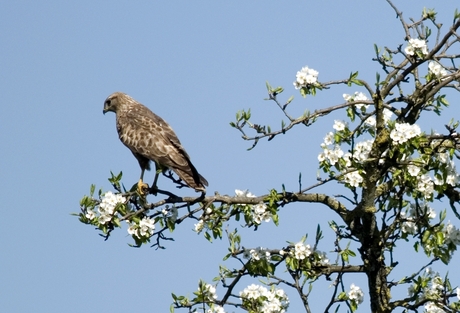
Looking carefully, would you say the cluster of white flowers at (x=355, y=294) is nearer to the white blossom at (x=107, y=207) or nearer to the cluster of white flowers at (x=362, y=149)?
the cluster of white flowers at (x=362, y=149)

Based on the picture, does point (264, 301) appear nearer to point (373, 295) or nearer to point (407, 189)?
point (373, 295)

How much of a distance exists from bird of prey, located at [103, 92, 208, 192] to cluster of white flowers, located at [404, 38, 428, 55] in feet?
9.18

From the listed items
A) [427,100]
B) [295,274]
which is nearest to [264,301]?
[295,274]

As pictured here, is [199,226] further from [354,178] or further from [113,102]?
[113,102]

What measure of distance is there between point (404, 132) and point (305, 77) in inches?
43.8

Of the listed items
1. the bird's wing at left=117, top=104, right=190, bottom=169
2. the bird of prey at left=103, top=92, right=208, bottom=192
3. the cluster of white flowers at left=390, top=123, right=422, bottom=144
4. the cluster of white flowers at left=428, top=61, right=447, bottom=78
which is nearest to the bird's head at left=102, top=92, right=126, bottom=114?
the bird of prey at left=103, top=92, right=208, bottom=192

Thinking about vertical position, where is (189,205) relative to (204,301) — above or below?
above

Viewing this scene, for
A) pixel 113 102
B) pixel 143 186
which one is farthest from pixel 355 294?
pixel 113 102

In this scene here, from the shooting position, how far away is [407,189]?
7023 mm

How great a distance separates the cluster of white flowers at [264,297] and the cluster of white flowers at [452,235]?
1602mm

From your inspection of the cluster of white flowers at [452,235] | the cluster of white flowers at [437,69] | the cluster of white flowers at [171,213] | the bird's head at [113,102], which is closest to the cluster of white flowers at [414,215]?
the cluster of white flowers at [452,235]

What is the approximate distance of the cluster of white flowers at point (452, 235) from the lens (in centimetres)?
670

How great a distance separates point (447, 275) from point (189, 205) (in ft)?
8.25

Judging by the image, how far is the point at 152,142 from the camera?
33.2 feet
